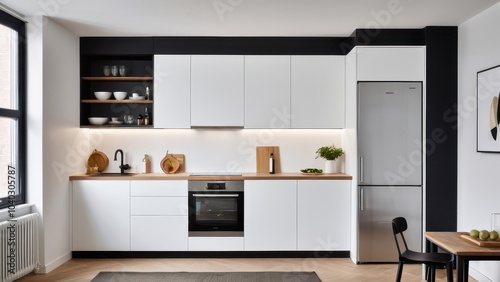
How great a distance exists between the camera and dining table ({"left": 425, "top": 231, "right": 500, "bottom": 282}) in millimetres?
2717

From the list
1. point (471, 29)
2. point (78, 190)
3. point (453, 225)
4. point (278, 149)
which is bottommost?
point (453, 225)

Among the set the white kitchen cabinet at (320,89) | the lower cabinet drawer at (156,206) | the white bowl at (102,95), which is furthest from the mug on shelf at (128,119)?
the white kitchen cabinet at (320,89)

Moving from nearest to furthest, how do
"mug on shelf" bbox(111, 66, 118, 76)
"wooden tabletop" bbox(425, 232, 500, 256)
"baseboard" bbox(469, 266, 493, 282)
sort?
"wooden tabletop" bbox(425, 232, 500, 256) → "baseboard" bbox(469, 266, 493, 282) → "mug on shelf" bbox(111, 66, 118, 76)

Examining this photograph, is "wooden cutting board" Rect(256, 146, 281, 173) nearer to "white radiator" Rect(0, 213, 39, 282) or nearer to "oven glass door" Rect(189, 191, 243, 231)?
"oven glass door" Rect(189, 191, 243, 231)

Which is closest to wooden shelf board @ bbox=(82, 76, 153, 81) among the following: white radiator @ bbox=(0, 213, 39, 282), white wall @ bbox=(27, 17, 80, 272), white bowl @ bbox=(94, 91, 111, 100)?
white bowl @ bbox=(94, 91, 111, 100)

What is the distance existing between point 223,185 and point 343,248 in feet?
5.39

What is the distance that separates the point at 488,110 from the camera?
13.0ft

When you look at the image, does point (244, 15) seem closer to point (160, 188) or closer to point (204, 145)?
point (204, 145)

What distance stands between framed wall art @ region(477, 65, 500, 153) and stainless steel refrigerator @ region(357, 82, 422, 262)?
0.68 metres

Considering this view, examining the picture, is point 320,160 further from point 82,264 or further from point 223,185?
point 82,264

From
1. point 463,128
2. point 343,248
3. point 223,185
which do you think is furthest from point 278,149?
point 463,128

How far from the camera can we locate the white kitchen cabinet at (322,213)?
16.3 feet

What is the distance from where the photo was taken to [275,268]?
4.62 m

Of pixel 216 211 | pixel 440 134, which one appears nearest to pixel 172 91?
pixel 216 211
